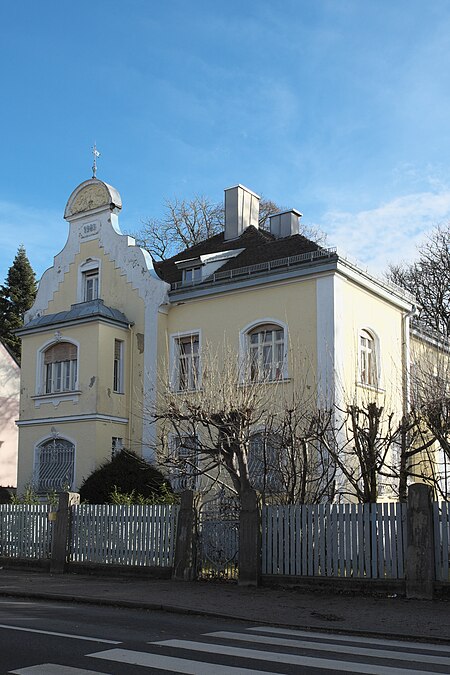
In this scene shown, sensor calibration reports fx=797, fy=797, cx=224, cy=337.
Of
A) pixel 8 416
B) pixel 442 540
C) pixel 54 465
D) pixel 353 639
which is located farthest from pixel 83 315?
pixel 353 639

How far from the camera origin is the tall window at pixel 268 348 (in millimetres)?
23516

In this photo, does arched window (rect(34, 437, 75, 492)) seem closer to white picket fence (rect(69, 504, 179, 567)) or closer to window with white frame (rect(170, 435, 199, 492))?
window with white frame (rect(170, 435, 199, 492))

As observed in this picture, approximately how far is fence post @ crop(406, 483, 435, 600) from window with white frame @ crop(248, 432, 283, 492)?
4.51 metres

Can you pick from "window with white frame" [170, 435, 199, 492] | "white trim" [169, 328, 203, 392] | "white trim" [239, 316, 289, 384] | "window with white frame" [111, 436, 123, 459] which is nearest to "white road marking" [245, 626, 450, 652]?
"window with white frame" [170, 435, 199, 492]

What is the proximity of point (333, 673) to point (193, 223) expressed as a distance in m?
37.2

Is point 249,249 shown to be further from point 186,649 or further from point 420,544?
point 186,649

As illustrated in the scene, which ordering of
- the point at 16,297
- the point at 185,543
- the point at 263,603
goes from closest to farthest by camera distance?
the point at 263,603 < the point at 185,543 < the point at 16,297

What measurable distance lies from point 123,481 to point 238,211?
11291mm

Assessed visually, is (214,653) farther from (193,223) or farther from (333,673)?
(193,223)

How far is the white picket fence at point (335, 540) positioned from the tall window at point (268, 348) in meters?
8.30

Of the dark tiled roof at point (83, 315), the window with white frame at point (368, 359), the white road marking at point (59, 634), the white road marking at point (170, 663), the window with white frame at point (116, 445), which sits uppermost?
the dark tiled roof at point (83, 315)

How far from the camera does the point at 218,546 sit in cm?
1611

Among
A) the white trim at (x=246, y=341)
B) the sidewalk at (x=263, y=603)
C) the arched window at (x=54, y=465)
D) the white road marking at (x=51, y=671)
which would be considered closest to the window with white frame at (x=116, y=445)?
the arched window at (x=54, y=465)

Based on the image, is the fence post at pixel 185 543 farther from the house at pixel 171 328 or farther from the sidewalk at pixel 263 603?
the house at pixel 171 328
